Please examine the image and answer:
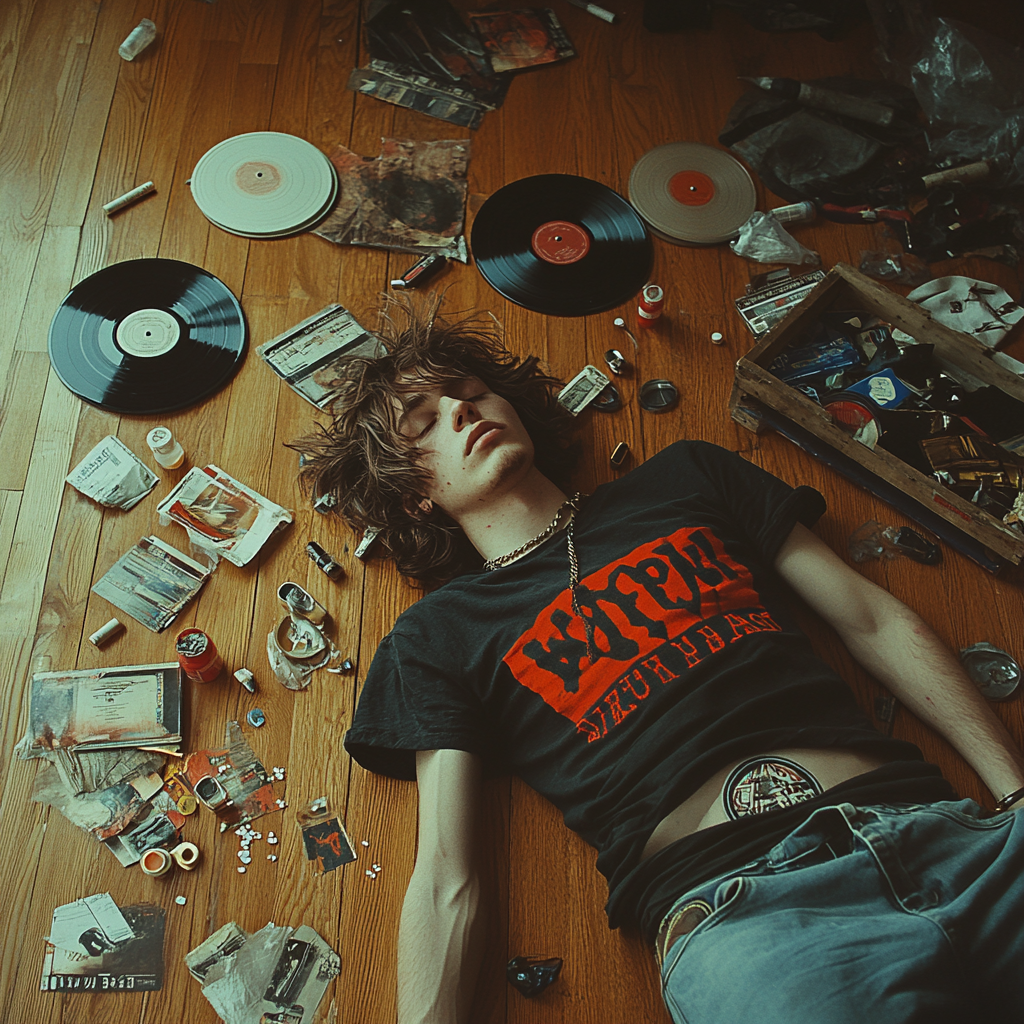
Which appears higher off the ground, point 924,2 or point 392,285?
point 924,2

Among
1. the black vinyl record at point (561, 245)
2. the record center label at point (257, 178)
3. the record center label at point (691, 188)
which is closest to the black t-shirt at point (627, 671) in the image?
the black vinyl record at point (561, 245)

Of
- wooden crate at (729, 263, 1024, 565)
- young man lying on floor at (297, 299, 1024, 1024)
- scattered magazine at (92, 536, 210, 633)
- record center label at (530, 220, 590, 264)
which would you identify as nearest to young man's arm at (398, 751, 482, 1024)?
young man lying on floor at (297, 299, 1024, 1024)

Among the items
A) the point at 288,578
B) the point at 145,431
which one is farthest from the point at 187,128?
the point at 288,578

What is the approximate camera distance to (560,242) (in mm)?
2441

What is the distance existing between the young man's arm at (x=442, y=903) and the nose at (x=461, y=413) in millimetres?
656

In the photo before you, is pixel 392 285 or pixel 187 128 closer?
pixel 392 285

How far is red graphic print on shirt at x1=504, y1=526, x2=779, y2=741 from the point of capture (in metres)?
1.59

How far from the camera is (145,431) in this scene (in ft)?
7.31

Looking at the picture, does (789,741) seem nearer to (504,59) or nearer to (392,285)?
(392,285)

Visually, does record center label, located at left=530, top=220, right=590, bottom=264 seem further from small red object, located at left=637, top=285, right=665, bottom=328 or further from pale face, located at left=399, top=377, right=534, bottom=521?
pale face, located at left=399, top=377, right=534, bottom=521

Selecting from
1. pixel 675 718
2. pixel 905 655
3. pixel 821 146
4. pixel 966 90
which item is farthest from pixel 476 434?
pixel 966 90

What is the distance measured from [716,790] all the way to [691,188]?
5.84ft

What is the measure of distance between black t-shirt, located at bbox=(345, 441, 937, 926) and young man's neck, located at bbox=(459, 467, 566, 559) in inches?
2.0

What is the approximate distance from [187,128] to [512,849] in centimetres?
227
